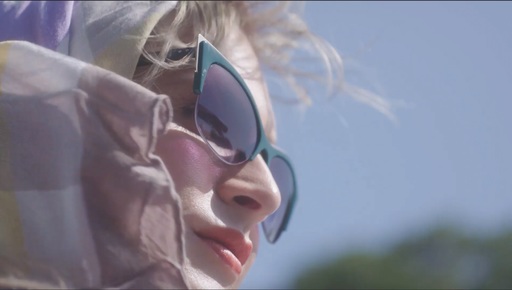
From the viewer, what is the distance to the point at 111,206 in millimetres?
1091

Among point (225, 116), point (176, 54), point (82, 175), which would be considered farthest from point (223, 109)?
point (82, 175)

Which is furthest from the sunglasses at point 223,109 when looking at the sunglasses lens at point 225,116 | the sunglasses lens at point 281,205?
the sunglasses lens at point 281,205

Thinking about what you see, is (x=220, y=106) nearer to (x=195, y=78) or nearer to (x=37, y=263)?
(x=195, y=78)

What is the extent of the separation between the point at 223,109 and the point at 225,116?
0.01m

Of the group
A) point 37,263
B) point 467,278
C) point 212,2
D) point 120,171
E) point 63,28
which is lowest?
point 37,263

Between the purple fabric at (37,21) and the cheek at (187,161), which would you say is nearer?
the cheek at (187,161)

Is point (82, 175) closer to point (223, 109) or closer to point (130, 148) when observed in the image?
point (130, 148)

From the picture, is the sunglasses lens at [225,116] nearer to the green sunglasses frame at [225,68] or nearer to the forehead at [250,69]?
the green sunglasses frame at [225,68]

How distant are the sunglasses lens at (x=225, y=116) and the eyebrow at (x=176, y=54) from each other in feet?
0.21

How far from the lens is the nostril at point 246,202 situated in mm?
1432

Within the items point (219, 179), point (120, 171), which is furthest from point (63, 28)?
point (120, 171)

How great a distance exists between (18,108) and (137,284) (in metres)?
0.27

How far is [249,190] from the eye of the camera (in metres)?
1.45

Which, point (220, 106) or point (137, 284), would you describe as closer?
point (137, 284)
